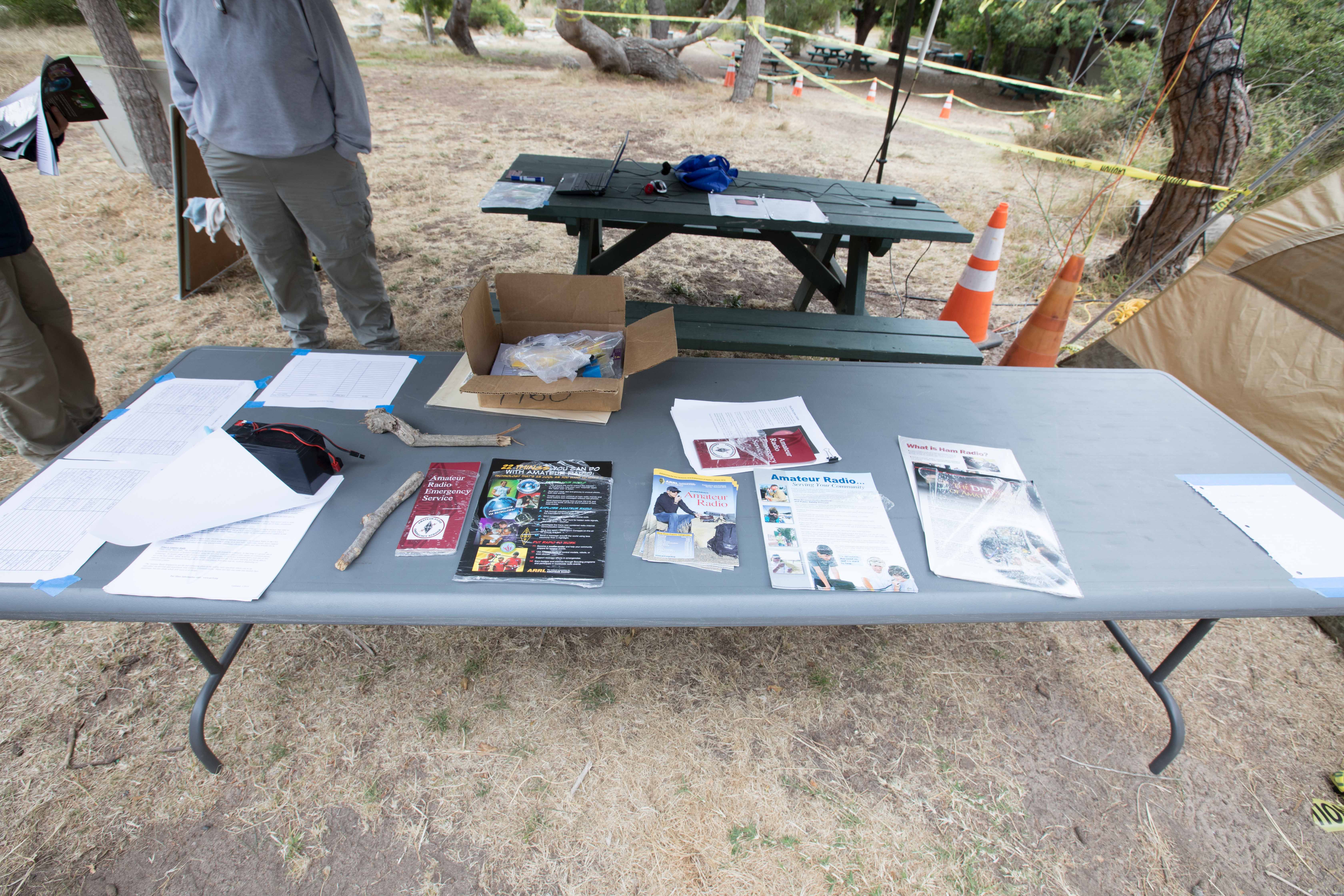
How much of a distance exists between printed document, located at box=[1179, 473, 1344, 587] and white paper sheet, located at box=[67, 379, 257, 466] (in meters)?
2.49

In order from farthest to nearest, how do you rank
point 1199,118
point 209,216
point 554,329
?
1. point 1199,118
2. point 209,216
3. point 554,329

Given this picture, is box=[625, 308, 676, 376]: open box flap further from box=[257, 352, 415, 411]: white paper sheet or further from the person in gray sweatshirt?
the person in gray sweatshirt

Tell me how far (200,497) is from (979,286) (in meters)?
3.44

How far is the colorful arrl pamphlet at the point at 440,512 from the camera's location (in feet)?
3.80

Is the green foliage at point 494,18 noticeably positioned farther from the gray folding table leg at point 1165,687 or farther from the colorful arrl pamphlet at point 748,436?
the gray folding table leg at point 1165,687

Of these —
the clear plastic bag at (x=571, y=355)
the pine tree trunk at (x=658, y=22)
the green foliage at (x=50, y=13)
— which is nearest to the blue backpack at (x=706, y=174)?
the clear plastic bag at (x=571, y=355)

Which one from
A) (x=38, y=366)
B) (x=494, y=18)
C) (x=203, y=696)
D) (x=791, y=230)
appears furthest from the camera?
(x=494, y=18)

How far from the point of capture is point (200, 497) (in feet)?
3.83

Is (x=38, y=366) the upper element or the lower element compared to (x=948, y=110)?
lower

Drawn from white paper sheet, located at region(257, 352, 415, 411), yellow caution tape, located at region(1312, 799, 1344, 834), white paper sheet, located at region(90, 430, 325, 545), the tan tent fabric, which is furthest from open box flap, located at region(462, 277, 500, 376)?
the tan tent fabric

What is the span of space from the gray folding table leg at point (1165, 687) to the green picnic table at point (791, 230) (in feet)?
4.11

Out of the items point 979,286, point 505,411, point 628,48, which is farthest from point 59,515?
point 628,48

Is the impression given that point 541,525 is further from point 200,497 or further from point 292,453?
point 200,497

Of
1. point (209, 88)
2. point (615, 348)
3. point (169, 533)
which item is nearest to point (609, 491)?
point (615, 348)
